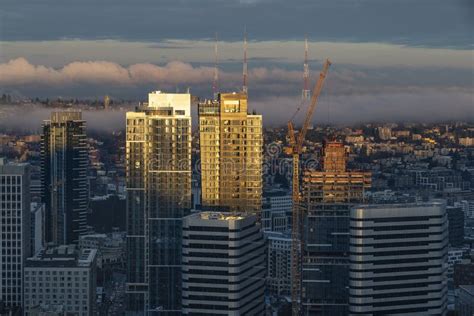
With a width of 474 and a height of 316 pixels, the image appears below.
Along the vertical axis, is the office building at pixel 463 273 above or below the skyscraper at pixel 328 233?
below

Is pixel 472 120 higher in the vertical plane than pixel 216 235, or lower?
higher

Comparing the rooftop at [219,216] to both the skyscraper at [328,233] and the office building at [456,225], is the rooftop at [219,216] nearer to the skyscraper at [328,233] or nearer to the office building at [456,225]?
the skyscraper at [328,233]

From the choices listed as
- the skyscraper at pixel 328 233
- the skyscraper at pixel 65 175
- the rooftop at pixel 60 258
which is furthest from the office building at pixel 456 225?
the skyscraper at pixel 65 175

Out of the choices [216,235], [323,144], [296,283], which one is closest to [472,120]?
[323,144]

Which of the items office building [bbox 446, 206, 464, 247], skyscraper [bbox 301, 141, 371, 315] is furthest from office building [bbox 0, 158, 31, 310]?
office building [bbox 446, 206, 464, 247]

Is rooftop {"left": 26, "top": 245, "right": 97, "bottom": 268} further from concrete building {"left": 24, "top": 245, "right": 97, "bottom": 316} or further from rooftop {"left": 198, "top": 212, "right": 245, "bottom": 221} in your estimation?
rooftop {"left": 198, "top": 212, "right": 245, "bottom": 221}

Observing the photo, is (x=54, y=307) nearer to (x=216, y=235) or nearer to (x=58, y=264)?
(x=58, y=264)
